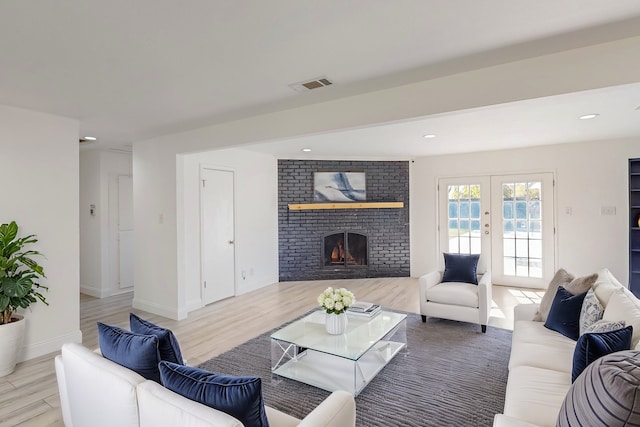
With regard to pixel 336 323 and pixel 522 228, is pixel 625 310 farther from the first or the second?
pixel 522 228

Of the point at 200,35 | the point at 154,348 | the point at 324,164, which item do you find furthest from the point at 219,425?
the point at 324,164

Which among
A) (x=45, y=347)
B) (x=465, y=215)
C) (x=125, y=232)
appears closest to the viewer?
(x=45, y=347)

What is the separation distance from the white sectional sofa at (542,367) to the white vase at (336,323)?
1.26 meters

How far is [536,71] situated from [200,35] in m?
2.06

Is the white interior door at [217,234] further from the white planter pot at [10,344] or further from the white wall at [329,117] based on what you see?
the white planter pot at [10,344]

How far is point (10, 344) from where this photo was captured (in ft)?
9.36

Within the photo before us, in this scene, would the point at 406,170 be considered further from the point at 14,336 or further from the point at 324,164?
the point at 14,336

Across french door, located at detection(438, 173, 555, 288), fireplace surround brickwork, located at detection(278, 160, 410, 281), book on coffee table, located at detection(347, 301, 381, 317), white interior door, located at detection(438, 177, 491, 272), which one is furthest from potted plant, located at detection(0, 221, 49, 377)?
french door, located at detection(438, 173, 555, 288)

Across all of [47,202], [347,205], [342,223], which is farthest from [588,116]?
[47,202]

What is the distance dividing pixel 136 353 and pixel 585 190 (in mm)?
6285

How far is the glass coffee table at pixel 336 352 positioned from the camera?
2516mm

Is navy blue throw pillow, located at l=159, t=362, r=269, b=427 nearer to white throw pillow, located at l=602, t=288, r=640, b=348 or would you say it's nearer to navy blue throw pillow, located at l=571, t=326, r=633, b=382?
navy blue throw pillow, located at l=571, t=326, r=633, b=382

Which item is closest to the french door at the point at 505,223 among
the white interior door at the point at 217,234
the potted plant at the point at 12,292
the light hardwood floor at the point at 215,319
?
the light hardwood floor at the point at 215,319

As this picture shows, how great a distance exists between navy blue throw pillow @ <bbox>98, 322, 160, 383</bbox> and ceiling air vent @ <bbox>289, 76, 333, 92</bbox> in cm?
197
